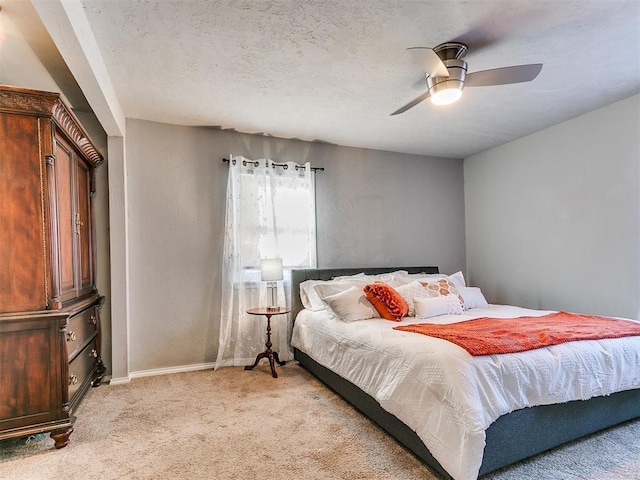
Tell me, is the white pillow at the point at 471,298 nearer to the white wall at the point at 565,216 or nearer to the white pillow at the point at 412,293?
the white pillow at the point at 412,293

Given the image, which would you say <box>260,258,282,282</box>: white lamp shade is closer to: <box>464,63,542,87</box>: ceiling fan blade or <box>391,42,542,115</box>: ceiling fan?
<box>391,42,542,115</box>: ceiling fan

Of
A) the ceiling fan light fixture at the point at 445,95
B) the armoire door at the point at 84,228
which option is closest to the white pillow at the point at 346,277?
the ceiling fan light fixture at the point at 445,95

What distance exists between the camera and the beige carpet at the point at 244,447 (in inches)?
75.9

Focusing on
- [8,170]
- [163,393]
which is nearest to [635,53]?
[8,170]

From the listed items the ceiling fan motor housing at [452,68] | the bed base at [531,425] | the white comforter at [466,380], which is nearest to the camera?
the white comforter at [466,380]

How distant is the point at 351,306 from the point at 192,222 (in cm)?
191

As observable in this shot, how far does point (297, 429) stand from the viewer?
239cm

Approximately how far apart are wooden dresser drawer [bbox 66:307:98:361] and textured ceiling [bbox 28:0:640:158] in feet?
6.09

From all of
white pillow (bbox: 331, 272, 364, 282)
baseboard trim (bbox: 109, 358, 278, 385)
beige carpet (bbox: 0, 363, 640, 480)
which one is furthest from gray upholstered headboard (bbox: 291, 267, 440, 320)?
beige carpet (bbox: 0, 363, 640, 480)

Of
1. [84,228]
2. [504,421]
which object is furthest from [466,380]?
[84,228]

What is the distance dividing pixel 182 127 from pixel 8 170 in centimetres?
185

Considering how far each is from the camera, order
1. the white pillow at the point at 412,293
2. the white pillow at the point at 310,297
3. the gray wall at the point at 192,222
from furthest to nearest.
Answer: the white pillow at the point at 310,297 → the gray wall at the point at 192,222 → the white pillow at the point at 412,293

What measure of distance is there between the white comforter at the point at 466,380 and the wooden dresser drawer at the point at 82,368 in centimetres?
194

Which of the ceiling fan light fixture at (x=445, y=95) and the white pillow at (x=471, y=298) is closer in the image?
the ceiling fan light fixture at (x=445, y=95)
